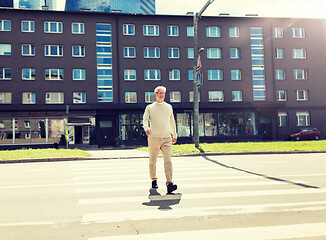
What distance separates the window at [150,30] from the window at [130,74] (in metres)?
4.91

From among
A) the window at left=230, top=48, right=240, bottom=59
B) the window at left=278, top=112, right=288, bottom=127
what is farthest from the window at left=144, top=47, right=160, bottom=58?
the window at left=278, top=112, right=288, bottom=127

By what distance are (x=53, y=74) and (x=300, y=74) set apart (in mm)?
30990

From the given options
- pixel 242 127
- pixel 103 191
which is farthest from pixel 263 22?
pixel 103 191

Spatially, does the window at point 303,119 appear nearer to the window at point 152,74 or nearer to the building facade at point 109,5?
the window at point 152,74

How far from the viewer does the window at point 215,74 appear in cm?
3530

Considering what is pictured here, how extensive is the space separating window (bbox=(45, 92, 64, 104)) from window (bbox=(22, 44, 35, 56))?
492 centimetres

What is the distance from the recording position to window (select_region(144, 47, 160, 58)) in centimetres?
3438

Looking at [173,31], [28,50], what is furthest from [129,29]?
[28,50]

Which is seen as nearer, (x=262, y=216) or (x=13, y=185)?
(x=262, y=216)

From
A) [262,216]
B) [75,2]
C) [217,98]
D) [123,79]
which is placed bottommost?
[262,216]

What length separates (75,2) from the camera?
4139 inches

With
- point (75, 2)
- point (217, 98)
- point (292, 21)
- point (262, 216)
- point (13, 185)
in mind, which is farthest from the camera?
point (75, 2)

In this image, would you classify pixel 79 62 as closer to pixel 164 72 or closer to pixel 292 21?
pixel 164 72

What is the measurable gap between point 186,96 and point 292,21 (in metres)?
17.8
